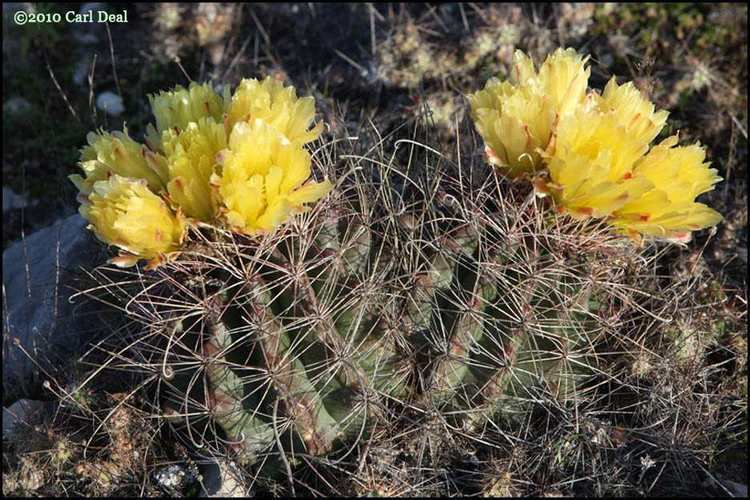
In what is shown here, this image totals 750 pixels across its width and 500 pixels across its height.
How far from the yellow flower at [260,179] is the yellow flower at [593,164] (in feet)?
1.84

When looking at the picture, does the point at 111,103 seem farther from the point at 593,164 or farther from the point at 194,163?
the point at 593,164

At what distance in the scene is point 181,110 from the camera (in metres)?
2.06

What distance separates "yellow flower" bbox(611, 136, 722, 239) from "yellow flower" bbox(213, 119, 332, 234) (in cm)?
74

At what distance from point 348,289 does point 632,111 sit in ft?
2.83

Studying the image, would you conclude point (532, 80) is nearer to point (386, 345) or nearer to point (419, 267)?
point (419, 267)

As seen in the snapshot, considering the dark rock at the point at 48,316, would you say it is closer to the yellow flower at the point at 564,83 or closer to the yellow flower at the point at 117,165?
the yellow flower at the point at 117,165

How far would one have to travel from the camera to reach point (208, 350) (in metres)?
2.13

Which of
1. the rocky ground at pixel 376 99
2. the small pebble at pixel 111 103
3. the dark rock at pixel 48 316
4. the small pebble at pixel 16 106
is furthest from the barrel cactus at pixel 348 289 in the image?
the small pebble at pixel 16 106

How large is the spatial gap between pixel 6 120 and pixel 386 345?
2559mm

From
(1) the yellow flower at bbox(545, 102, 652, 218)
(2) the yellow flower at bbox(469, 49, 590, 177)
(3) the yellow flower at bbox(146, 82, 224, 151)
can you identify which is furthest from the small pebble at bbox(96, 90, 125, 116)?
(1) the yellow flower at bbox(545, 102, 652, 218)

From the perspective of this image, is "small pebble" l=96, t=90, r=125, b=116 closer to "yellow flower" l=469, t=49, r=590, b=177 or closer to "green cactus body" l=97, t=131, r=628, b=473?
"green cactus body" l=97, t=131, r=628, b=473

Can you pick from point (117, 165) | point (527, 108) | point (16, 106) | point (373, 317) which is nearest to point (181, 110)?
point (117, 165)

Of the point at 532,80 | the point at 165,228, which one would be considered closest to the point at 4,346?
the point at 165,228

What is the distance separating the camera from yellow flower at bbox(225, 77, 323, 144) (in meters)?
1.98
